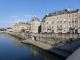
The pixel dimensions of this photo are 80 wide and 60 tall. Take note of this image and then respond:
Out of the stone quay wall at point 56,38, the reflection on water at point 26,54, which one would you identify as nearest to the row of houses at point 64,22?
the stone quay wall at point 56,38

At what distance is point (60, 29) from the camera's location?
178ft

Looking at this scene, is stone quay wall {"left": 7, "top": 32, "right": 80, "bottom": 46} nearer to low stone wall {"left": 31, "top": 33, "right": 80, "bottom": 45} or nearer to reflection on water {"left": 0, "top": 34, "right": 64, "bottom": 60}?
low stone wall {"left": 31, "top": 33, "right": 80, "bottom": 45}

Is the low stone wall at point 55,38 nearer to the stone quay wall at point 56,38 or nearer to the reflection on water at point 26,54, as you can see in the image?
the stone quay wall at point 56,38

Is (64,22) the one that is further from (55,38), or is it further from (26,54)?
(26,54)

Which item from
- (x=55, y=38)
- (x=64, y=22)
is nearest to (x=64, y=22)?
(x=64, y=22)

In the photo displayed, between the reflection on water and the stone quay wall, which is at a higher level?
the stone quay wall

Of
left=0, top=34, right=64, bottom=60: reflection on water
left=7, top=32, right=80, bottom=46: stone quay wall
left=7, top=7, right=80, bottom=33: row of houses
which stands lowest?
left=0, top=34, right=64, bottom=60: reflection on water

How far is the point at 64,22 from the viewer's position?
52.8m

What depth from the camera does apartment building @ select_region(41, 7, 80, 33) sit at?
48.2 m

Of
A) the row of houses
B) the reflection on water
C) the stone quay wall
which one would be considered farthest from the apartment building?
the reflection on water

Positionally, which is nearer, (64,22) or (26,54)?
(26,54)

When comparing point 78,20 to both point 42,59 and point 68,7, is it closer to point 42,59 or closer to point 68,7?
point 68,7

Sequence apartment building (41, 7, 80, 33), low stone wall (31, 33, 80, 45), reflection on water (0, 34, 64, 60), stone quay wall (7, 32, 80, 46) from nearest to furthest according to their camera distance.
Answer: reflection on water (0, 34, 64, 60)
stone quay wall (7, 32, 80, 46)
low stone wall (31, 33, 80, 45)
apartment building (41, 7, 80, 33)

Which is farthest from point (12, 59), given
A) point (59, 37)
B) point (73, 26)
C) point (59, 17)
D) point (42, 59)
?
point (59, 17)
